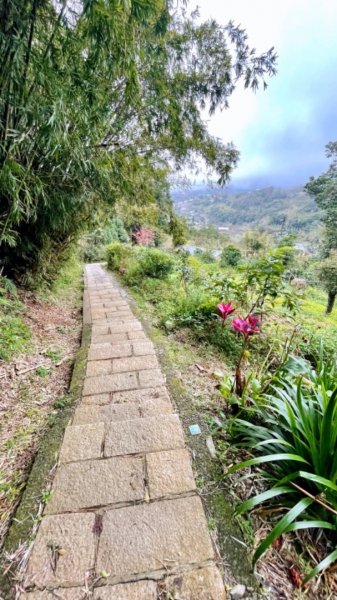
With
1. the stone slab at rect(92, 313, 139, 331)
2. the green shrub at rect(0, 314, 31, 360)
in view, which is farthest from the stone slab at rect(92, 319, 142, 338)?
the green shrub at rect(0, 314, 31, 360)

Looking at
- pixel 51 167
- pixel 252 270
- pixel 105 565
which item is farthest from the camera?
pixel 51 167

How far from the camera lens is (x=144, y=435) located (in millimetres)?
1246

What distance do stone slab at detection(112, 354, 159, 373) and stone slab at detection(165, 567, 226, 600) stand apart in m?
1.21

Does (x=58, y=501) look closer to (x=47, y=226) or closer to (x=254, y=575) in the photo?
(x=254, y=575)

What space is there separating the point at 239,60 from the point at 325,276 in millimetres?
8391

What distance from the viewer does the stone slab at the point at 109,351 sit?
81.6 inches

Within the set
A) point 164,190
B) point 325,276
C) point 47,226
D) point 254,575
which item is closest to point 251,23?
point 164,190

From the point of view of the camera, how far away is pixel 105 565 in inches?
29.2

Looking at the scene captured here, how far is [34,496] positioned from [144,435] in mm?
488

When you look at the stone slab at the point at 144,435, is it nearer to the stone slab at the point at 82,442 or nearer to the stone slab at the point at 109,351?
the stone slab at the point at 82,442

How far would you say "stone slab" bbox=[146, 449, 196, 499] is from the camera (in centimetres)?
98

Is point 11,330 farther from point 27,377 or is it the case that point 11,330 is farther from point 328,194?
point 328,194

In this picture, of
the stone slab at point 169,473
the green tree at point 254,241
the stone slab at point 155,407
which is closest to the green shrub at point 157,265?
the stone slab at point 155,407

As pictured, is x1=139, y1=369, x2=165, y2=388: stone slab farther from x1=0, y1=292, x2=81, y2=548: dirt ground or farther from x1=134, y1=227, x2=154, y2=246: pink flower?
x1=134, y1=227, x2=154, y2=246: pink flower
